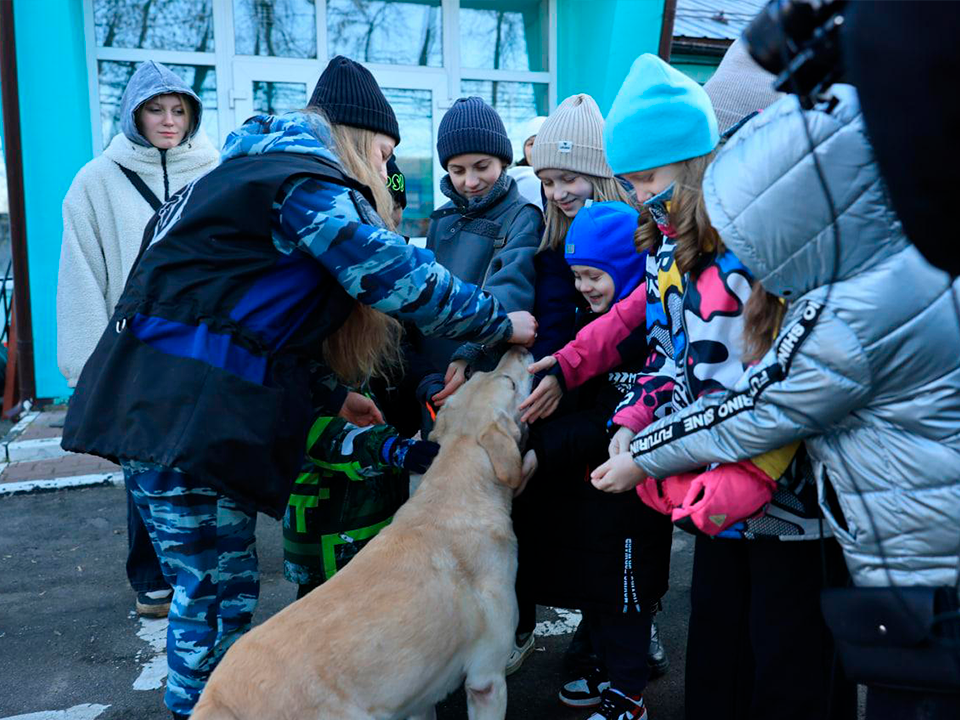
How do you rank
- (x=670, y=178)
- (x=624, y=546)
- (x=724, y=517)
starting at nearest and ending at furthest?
(x=724, y=517), (x=670, y=178), (x=624, y=546)

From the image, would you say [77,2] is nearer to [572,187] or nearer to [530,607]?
[572,187]

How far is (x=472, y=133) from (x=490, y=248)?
48cm

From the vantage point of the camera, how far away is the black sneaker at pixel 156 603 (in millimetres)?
3945

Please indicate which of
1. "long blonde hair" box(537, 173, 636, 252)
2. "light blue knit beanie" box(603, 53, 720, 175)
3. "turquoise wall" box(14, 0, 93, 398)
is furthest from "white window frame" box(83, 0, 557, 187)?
"light blue knit beanie" box(603, 53, 720, 175)

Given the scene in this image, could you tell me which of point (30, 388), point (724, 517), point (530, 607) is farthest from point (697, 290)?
point (30, 388)

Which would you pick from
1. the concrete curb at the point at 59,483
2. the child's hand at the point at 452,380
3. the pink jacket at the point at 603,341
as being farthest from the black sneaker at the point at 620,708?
the concrete curb at the point at 59,483

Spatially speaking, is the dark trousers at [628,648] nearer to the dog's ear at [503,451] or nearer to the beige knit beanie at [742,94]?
the dog's ear at [503,451]

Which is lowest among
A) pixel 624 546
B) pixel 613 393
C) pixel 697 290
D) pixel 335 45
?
pixel 624 546

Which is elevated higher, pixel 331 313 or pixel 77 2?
pixel 77 2

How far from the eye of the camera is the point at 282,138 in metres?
2.35

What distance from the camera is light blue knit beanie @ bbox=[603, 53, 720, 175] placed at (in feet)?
7.39

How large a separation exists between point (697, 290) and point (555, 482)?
1069 millimetres

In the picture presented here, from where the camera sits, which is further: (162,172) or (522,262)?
(162,172)

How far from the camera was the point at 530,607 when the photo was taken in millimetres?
3211
